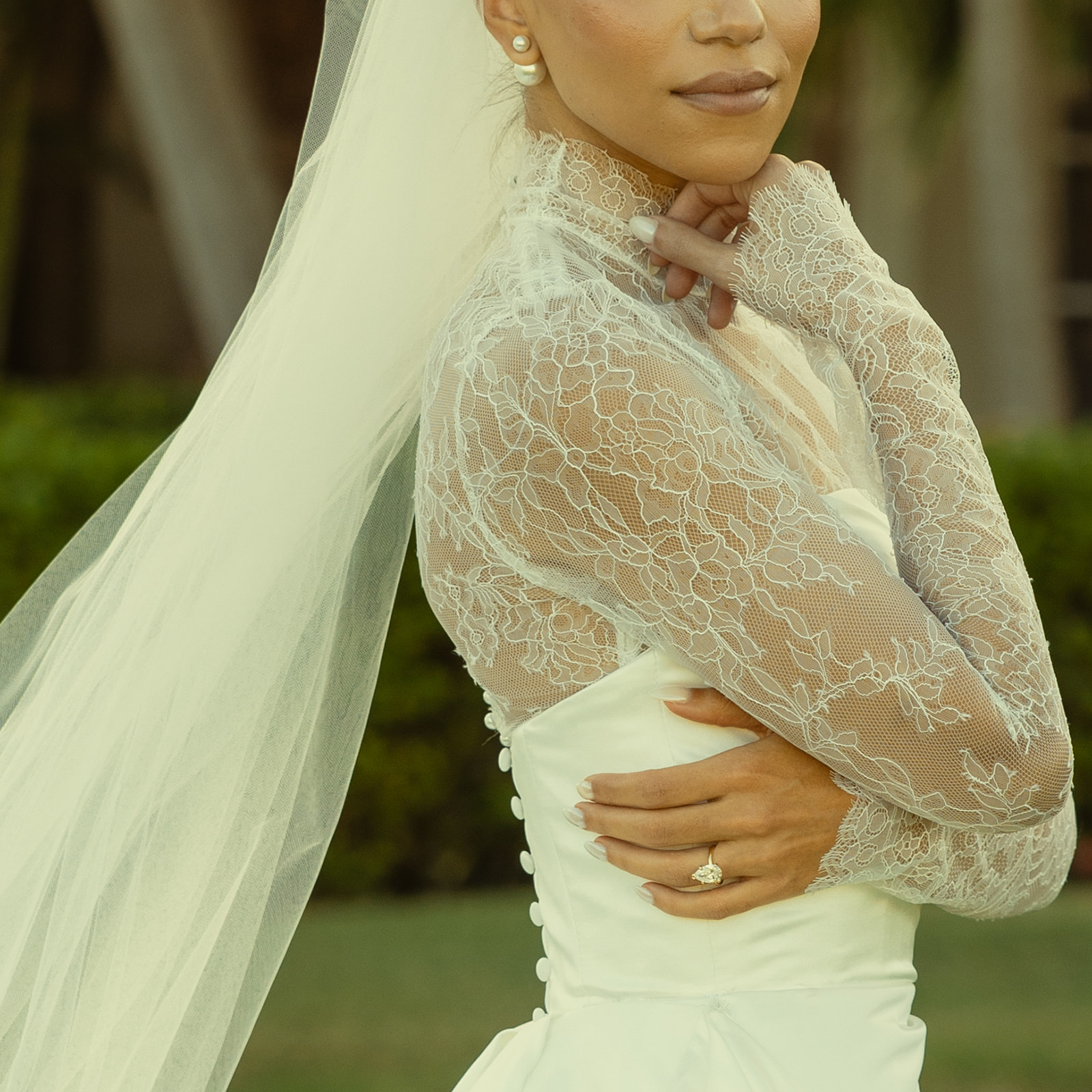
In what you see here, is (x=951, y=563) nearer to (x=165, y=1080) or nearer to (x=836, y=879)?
(x=836, y=879)

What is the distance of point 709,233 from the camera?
2139mm

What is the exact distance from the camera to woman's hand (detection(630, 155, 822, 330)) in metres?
2.09

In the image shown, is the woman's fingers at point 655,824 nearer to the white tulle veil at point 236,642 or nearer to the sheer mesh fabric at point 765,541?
the sheer mesh fabric at point 765,541

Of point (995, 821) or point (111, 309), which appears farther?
point (111, 309)

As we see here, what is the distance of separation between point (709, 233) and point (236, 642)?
853mm

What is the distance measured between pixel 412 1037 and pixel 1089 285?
7645 mm

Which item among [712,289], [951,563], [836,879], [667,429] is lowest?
[836,879]

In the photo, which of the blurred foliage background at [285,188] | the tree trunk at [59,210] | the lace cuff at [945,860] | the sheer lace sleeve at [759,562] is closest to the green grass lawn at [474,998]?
the blurred foliage background at [285,188]

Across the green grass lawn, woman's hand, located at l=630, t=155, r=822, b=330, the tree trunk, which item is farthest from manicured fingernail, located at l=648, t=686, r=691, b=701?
the tree trunk

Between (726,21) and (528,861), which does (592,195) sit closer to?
(726,21)

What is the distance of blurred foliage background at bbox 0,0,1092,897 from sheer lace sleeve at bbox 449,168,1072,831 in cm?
467

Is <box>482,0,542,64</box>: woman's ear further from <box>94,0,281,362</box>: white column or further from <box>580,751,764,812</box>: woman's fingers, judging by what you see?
<box>94,0,281,362</box>: white column

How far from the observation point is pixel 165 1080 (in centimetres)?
223

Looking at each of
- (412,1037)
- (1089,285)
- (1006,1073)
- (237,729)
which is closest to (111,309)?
(1089,285)
